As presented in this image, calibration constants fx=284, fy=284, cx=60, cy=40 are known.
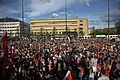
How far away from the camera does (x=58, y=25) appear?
171m

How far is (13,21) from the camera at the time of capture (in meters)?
167

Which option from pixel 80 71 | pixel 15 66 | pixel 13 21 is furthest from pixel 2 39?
pixel 13 21

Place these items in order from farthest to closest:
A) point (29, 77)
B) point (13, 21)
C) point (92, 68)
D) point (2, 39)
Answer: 1. point (13, 21)
2. point (92, 68)
3. point (29, 77)
4. point (2, 39)

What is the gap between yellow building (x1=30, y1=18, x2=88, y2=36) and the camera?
16788 cm

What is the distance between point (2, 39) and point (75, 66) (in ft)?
18.5

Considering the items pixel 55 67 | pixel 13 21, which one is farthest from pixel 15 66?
pixel 13 21

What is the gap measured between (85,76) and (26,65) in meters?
3.21

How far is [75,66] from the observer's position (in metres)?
14.1

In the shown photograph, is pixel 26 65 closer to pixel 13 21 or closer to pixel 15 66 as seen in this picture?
pixel 15 66

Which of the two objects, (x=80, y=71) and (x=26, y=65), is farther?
(x=80, y=71)

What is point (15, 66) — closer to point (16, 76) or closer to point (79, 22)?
point (16, 76)

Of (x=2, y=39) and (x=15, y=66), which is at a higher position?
(x=2, y=39)

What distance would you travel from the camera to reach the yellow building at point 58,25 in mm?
167875

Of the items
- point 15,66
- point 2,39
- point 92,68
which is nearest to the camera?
point 2,39
